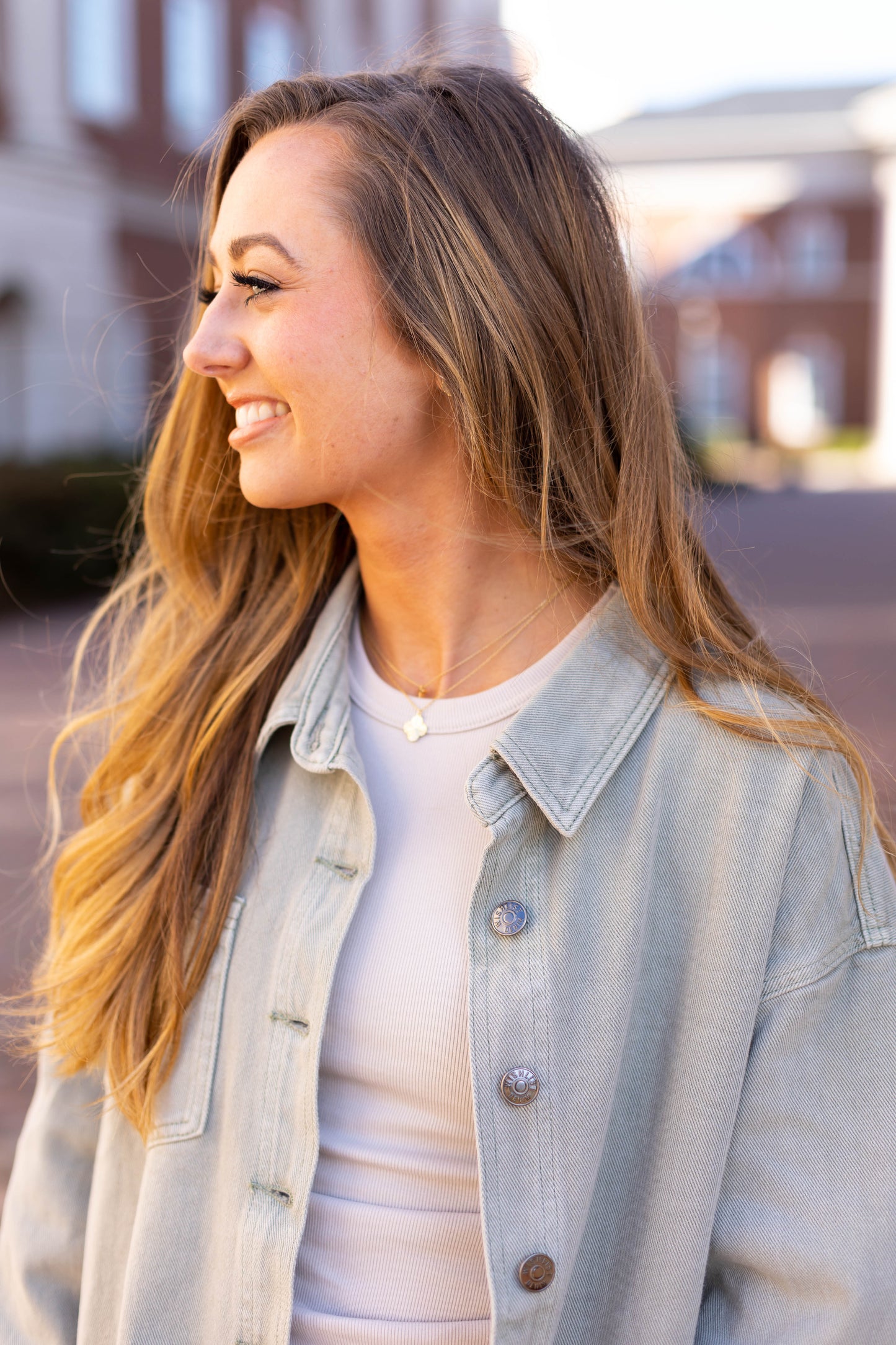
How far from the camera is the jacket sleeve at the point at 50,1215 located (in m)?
1.78

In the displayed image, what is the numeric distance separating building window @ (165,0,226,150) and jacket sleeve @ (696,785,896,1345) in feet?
64.1

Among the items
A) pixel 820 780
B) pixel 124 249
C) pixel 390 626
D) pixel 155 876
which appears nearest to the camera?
pixel 820 780

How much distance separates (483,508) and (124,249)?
1845 centimetres

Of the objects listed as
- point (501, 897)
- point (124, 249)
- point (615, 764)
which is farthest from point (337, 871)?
point (124, 249)

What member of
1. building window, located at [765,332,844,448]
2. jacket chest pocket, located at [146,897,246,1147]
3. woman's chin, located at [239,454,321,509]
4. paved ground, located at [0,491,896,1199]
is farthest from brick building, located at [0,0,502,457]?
building window, located at [765,332,844,448]

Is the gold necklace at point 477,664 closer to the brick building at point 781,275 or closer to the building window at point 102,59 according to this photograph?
the building window at point 102,59

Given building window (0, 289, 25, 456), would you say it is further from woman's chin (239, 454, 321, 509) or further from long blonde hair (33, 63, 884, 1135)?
woman's chin (239, 454, 321, 509)

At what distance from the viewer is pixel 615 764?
1.61 m

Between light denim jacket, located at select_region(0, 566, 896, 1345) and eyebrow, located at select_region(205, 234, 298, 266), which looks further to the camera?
eyebrow, located at select_region(205, 234, 298, 266)

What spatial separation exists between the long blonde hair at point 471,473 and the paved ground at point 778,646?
0.59 ft

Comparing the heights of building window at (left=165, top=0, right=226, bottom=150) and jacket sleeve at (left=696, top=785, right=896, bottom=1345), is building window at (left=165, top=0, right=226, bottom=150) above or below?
above

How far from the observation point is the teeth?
1715mm

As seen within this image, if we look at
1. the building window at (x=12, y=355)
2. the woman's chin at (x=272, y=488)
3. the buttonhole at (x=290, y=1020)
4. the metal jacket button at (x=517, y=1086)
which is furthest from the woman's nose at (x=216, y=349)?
the building window at (x=12, y=355)

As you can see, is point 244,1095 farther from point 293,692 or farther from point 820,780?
point 820,780
